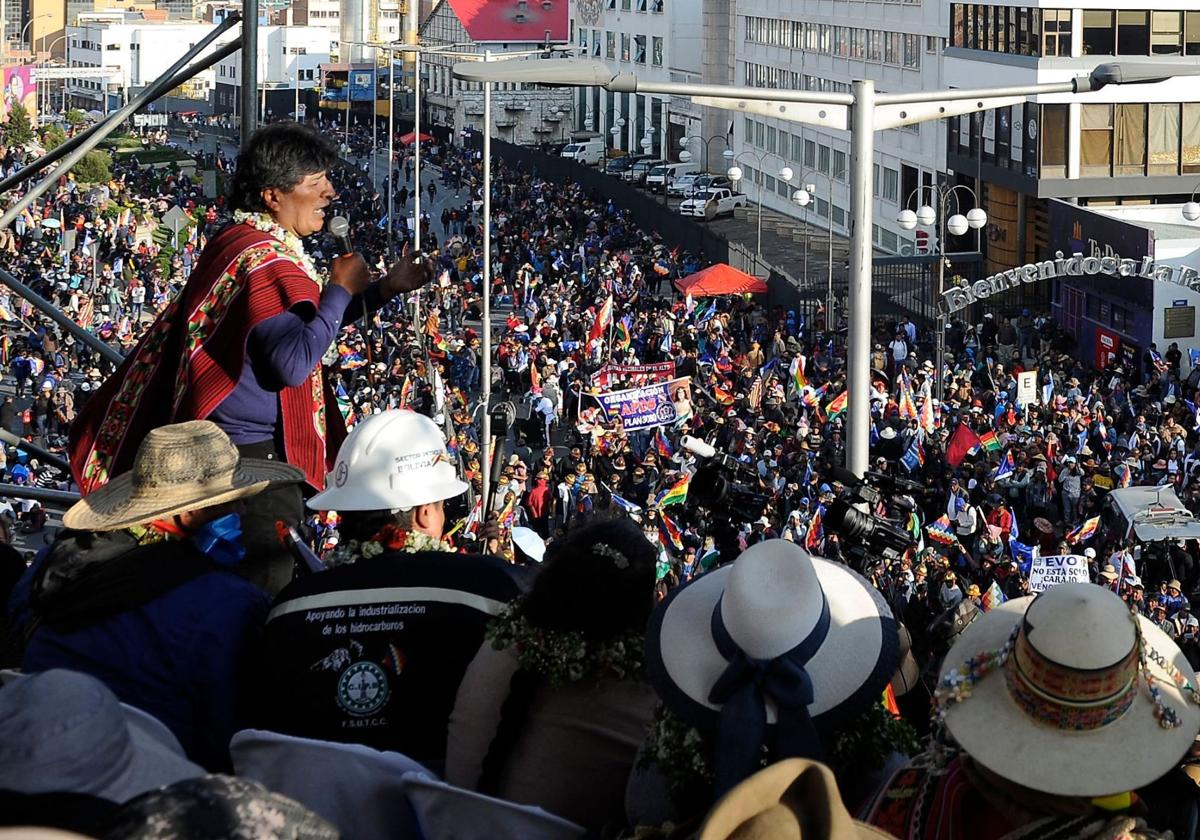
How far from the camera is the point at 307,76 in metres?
135

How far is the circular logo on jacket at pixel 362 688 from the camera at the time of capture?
14.4ft

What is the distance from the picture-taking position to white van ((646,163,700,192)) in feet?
227

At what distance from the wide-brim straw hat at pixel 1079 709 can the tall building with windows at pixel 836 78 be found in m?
43.4

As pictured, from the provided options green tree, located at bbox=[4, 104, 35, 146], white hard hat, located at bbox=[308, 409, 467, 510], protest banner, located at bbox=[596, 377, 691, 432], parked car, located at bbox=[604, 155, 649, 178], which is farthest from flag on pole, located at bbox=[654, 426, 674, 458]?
green tree, located at bbox=[4, 104, 35, 146]

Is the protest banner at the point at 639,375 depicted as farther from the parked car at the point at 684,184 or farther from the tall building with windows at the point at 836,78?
the parked car at the point at 684,184

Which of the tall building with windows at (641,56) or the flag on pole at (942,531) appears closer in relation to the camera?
the flag on pole at (942,531)

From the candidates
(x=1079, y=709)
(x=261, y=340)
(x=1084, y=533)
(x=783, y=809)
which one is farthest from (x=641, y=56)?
(x=783, y=809)

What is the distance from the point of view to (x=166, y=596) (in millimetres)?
4590

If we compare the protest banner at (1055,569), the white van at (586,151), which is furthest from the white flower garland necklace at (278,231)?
the white van at (586,151)

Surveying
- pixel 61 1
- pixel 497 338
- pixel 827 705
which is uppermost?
pixel 61 1

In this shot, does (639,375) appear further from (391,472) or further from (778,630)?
(778,630)

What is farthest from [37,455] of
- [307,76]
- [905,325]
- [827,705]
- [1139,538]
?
[307,76]

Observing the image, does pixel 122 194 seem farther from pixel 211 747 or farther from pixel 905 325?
pixel 211 747

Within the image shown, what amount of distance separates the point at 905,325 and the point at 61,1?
454 ft
